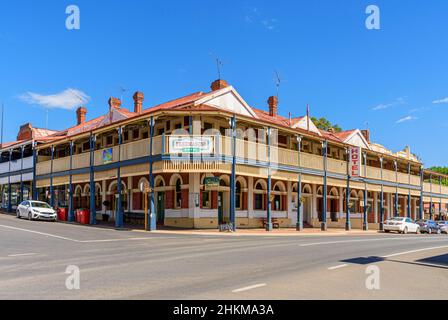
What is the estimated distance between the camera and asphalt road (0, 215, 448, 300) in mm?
7832

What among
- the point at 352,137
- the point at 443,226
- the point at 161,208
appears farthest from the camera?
the point at 352,137

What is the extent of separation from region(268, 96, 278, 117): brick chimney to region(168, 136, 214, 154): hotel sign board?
641 inches

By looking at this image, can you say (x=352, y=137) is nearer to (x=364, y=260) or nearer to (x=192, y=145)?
(x=192, y=145)

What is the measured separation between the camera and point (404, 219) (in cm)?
3609

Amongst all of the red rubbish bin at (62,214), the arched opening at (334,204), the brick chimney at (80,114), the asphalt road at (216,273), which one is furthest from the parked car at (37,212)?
the arched opening at (334,204)

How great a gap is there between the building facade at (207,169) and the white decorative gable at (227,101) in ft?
0.24

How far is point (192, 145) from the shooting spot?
25.5 metres

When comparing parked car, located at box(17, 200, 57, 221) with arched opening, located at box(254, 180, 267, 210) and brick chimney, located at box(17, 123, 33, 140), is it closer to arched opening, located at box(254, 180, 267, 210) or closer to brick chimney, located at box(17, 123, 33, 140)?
arched opening, located at box(254, 180, 267, 210)

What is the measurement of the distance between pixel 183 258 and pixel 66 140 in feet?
81.5

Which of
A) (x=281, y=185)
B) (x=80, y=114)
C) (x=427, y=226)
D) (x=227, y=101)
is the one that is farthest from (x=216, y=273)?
(x=80, y=114)

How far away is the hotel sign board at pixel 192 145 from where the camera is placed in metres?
25.5

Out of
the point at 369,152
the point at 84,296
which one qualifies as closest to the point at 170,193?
the point at 369,152

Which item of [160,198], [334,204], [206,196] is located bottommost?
[334,204]

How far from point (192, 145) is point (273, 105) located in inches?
674
